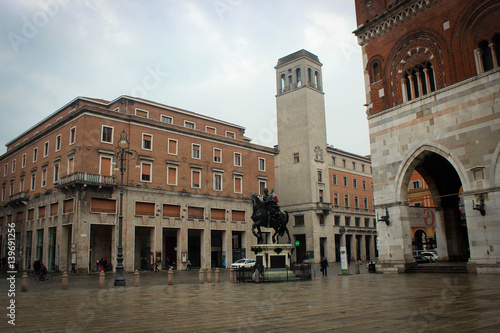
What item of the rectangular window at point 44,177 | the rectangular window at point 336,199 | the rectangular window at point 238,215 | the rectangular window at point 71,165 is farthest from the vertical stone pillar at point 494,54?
the rectangular window at point 336,199

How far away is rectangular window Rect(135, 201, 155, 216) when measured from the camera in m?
40.9

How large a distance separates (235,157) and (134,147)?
13.8m

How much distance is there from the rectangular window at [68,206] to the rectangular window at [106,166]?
12.3ft

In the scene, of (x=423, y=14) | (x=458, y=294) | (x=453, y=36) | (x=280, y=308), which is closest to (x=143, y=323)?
(x=280, y=308)

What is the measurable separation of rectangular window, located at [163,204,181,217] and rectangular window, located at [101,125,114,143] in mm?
8712

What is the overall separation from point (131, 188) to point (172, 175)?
524 cm

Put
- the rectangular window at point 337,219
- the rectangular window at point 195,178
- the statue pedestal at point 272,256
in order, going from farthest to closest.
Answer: the rectangular window at point 337,219, the rectangular window at point 195,178, the statue pedestal at point 272,256

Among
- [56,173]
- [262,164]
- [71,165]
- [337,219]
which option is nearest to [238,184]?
[262,164]

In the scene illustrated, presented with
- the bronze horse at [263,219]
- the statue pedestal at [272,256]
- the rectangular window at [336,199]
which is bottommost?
the statue pedestal at [272,256]

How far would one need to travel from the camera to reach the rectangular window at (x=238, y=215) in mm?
49250

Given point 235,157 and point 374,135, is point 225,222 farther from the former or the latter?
point 374,135

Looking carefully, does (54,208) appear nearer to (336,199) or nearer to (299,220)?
(299,220)

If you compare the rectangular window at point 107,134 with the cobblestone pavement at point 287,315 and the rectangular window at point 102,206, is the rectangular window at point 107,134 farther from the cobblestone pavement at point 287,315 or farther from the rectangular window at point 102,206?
the cobblestone pavement at point 287,315

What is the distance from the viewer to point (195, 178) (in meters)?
46.5
